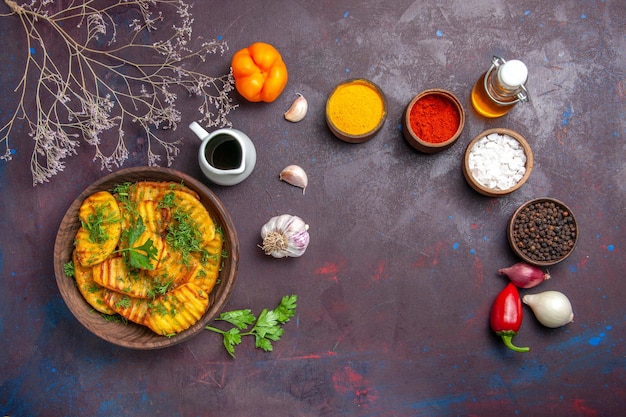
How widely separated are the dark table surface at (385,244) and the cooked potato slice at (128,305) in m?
0.35

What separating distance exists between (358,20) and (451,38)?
428mm

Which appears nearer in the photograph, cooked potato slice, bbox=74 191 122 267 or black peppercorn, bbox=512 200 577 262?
cooked potato slice, bbox=74 191 122 267

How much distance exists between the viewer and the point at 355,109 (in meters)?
2.20

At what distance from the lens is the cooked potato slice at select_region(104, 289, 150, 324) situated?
204cm

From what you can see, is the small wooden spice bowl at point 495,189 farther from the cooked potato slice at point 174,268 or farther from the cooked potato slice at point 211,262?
the cooked potato slice at point 174,268

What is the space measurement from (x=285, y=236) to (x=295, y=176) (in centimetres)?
27

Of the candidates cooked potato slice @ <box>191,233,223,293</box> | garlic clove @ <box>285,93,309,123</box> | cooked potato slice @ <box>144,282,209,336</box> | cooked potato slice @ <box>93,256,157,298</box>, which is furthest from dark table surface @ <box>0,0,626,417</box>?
cooked potato slice @ <box>93,256,157,298</box>

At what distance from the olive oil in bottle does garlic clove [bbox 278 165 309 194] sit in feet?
2.73

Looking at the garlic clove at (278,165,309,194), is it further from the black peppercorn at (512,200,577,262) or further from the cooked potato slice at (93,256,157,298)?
the black peppercorn at (512,200,577,262)

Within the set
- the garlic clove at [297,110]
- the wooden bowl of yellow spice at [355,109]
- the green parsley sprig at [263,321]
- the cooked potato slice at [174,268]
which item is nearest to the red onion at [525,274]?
the wooden bowl of yellow spice at [355,109]

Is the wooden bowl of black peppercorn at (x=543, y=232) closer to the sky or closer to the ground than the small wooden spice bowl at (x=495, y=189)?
closer to the ground

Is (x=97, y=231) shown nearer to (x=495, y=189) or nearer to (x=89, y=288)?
(x=89, y=288)

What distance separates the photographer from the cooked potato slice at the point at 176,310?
200cm

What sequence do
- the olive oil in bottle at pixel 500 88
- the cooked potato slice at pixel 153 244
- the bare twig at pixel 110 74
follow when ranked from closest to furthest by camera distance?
the cooked potato slice at pixel 153 244 < the olive oil in bottle at pixel 500 88 < the bare twig at pixel 110 74
